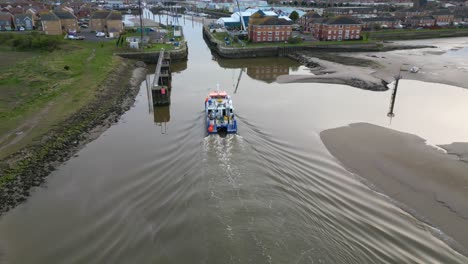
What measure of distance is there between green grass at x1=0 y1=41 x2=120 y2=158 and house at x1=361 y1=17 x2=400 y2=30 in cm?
6214

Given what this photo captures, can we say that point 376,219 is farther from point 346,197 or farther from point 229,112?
point 229,112

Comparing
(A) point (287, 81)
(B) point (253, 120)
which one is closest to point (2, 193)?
(B) point (253, 120)

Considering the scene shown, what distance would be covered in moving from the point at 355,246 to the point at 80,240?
1181 centimetres

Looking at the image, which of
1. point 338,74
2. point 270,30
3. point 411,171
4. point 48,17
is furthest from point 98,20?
point 411,171

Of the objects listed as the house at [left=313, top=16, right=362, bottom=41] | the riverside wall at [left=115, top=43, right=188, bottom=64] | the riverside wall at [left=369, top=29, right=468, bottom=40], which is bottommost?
the riverside wall at [left=115, top=43, right=188, bottom=64]

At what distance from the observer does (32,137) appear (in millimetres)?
23062

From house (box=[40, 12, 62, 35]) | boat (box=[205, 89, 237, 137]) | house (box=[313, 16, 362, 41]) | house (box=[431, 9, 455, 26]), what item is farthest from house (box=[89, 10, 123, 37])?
house (box=[431, 9, 455, 26])

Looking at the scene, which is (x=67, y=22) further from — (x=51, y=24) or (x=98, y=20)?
(x=98, y=20)

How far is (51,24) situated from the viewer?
210 ft

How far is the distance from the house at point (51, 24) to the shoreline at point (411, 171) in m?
62.6

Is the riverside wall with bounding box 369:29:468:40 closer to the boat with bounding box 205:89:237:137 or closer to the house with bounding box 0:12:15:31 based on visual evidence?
the boat with bounding box 205:89:237:137

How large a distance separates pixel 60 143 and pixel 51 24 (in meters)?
53.4

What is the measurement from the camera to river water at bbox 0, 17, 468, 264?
12.8 metres

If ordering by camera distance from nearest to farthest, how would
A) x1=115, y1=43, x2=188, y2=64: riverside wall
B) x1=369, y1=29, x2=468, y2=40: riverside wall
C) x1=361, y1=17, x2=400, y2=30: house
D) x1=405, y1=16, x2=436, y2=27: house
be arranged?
x1=115, y1=43, x2=188, y2=64: riverside wall < x1=369, y1=29, x2=468, y2=40: riverside wall < x1=361, y1=17, x2=400, y2=30: house < x1=405, y1=16, x2=436, y2=27: house
